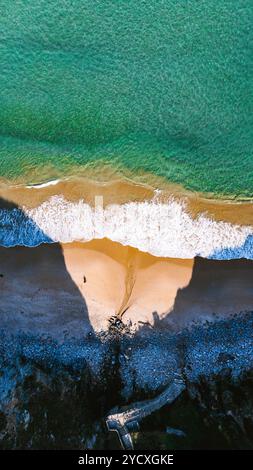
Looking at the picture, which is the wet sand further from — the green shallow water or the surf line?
the surf line

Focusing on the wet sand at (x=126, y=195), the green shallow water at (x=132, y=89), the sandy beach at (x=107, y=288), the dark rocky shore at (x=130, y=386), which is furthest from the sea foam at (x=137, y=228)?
the dark rocky shore at (x=130, y=386)

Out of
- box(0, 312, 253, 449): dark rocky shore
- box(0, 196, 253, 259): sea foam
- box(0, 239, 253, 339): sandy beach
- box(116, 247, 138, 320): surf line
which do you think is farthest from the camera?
box(116, 247, 138, 320): surf line

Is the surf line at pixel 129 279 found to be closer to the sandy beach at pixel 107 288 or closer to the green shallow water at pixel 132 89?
the sandy beach at pixel 107 288

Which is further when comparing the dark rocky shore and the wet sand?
the wet sand

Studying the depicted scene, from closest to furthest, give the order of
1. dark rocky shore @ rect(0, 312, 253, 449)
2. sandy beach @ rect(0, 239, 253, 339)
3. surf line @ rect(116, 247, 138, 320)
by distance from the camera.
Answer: dark rocky shore @ rect(0, 312, 253, 449), sandy beach @ rect(0, 239, 253, 339), surf line @ rect(116, 247, 138, 320)

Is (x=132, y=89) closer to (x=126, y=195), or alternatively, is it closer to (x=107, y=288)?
(x=126, y=195)

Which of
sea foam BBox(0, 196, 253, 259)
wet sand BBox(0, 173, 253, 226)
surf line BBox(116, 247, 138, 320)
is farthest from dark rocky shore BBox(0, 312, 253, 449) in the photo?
wet sand BBox(0, 173, 253, 226)

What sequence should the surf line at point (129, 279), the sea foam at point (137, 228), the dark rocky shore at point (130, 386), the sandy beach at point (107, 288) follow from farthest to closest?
the surf line at point (129, 279)
the sandy beach at point (107, 288)
the sea foam at point (137, 228)
the dark rocky shore at point (130, 386)
